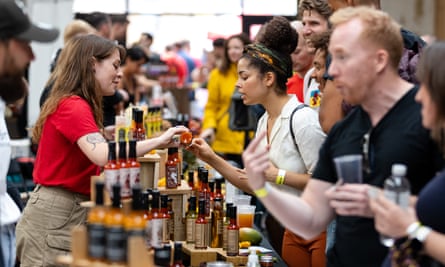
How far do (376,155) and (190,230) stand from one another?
1721 millimetres

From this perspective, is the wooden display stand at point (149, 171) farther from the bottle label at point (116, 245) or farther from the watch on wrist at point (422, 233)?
the watch on wrist at point (422, 233)

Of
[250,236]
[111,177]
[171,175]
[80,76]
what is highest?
[80,76]

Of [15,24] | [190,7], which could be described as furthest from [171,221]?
[190,7]

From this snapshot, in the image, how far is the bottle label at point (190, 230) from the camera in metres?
5.18

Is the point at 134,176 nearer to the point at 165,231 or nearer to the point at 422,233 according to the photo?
the point at 165,231

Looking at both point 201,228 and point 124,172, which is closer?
point 124,172

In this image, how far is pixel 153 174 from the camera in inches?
214

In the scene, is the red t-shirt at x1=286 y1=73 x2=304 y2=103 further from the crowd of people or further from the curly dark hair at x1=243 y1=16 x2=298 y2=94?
the curly dark hair at x1=243 y1=16 x2=298 y2=94

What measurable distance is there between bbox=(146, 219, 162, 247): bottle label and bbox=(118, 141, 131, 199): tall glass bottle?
269 millimetres

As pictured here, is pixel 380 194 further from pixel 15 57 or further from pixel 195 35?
pixel 195 35

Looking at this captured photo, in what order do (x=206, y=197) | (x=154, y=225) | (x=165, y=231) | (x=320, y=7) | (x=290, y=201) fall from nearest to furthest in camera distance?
1. (x=290, y=201)
2. (x=154, y=225)
3. (x=165, y=231)
4. (x=206, y=197)
5. (x=320, y=7)

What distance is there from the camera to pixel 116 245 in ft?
11.4

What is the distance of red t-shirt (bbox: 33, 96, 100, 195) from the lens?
5066mm

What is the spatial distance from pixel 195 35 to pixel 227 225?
15.2 meters
